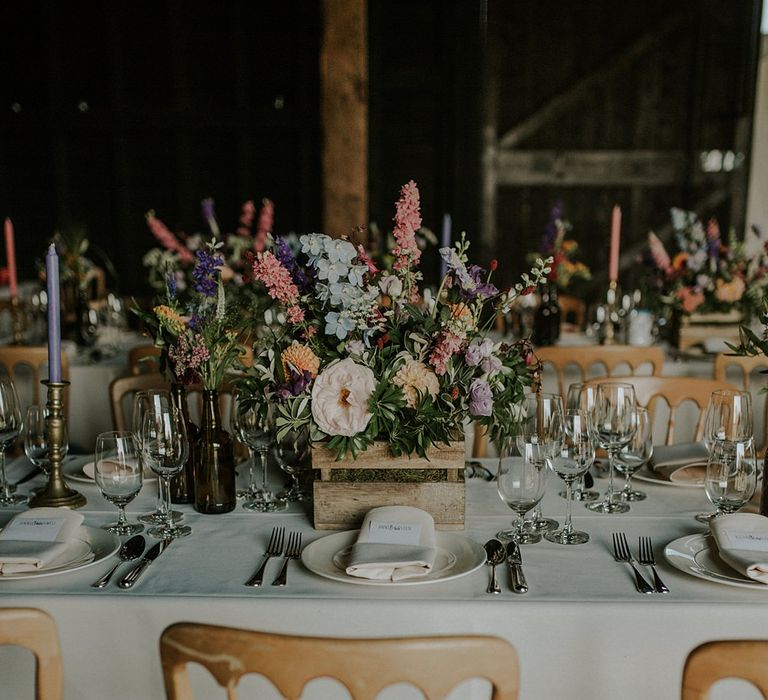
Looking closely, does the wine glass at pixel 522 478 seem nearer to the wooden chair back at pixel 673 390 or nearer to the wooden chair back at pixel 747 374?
the wooden chair back at pixel 673 390

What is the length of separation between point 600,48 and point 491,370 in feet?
16.1

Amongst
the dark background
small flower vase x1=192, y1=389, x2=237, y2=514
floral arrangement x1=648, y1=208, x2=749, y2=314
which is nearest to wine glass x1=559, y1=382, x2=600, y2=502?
small flower vase x1=192, y1=389, x2=237, y2=514

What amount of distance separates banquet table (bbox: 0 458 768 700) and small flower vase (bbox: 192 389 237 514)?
31cm

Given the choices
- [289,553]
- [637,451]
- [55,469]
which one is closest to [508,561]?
[289,553]

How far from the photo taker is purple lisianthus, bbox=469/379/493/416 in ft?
5.12

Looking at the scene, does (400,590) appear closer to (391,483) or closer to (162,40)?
(391,483)

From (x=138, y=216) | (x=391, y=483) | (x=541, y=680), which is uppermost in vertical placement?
(x=138, y=216)

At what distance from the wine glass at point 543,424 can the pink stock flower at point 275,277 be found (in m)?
0.48

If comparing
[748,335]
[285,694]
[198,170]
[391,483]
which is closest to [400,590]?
[391,483]

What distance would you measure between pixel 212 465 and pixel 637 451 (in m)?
0.86

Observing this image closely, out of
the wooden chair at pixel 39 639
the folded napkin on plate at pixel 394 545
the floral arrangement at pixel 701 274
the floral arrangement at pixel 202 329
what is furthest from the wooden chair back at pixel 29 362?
the floral arrangement at pixel 701 274

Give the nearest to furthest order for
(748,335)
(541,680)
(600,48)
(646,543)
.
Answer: (541,680), (646,543), (748,335), (600,48)

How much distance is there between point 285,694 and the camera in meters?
0.95

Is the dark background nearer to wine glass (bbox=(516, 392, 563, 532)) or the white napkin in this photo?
wine glass (bbox=(516, 392, 563, 532))
